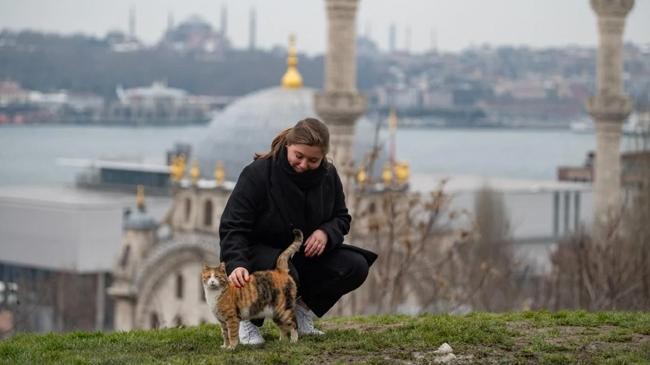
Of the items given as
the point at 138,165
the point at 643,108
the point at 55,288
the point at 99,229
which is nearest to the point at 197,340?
the point at 643,108

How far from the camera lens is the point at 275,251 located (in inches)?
414

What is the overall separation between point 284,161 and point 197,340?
130 cm

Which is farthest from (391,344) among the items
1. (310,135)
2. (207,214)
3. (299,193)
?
(207,214)

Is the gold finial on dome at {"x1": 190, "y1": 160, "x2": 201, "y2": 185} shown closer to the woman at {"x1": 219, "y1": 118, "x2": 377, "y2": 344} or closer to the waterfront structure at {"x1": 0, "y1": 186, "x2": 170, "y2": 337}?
the waterfront structure at {"x1": 0, "y1": 186, "x2": 170, "y2": 337}

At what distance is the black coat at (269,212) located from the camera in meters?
10.4

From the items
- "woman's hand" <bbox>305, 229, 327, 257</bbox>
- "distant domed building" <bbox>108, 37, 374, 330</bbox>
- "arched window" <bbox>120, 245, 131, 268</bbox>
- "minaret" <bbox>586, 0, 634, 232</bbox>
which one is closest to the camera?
"woman's hand" <bbox>305, 229, 327, 257</bbox>

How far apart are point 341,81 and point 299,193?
24462 millimetres

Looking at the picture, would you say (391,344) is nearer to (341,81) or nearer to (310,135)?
(310,135)

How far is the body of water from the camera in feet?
398

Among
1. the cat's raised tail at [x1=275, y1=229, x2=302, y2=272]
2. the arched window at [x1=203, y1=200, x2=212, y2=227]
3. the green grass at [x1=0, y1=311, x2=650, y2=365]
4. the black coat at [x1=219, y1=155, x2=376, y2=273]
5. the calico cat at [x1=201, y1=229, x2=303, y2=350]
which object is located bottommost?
the arched window at [x1=203, y1=200, x2=212, y2=227]

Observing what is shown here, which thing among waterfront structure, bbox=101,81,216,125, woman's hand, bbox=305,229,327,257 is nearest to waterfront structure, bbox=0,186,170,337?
woman's hand, bbox=305,229,327,257

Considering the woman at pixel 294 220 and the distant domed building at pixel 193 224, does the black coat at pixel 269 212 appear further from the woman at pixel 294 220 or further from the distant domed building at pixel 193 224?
the distant domed building at pixel 193 224

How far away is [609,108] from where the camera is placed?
3878 centimetres

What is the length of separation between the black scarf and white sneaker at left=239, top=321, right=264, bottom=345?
22.9 inches
